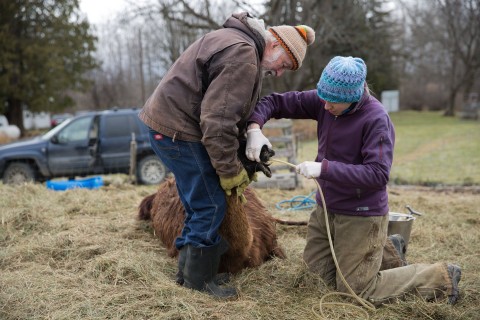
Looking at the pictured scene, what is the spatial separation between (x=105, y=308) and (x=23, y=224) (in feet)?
7.62

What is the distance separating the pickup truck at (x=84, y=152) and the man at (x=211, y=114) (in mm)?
6788

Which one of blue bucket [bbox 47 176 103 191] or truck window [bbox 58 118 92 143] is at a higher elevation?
truck window [bbox 58 118 92 143]

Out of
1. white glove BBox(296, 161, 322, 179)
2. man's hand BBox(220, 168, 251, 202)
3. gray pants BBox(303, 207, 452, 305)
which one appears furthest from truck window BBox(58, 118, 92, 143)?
white glove BBox(296, 161, 322, 179)

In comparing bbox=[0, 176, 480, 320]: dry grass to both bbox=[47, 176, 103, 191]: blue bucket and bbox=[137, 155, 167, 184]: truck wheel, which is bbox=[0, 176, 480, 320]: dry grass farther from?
bbox=[137, 155, 167, 184]: truck wheel

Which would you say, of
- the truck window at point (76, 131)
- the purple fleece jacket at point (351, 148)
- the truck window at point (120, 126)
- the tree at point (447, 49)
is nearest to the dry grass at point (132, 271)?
the purple fleece jacket at point (351, 148)

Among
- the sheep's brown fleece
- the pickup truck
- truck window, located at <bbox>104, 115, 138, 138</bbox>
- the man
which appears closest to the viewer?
the man

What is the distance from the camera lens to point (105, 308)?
2855mm

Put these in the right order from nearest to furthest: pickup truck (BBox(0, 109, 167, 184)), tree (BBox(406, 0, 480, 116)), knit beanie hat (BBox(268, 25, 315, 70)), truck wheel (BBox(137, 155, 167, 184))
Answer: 1. knit beanie hat (BBox(268, 25, 315, 70))
2. pickup truck (BBox(0, 109, 167, 184))
3. truck wheel (BBox(137, 155, 167, 184))
4. tree (BBox(406, 0, 480, 116))

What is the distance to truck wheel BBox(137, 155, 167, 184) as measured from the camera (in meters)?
9.81

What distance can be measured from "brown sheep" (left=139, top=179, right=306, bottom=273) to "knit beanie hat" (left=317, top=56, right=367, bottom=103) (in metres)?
0.96

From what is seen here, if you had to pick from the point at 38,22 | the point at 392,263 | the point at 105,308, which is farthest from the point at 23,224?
the point at 38,22

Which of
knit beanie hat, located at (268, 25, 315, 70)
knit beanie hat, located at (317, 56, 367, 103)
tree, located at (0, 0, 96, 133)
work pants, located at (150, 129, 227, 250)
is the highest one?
tree, located at (0, 0, 96, 133)

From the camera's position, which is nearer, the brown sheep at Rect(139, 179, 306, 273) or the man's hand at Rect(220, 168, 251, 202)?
the man's hand at Rect(220, 168, 251, 202)

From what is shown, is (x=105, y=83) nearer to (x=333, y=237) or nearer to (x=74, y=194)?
(x=74, y=194)
